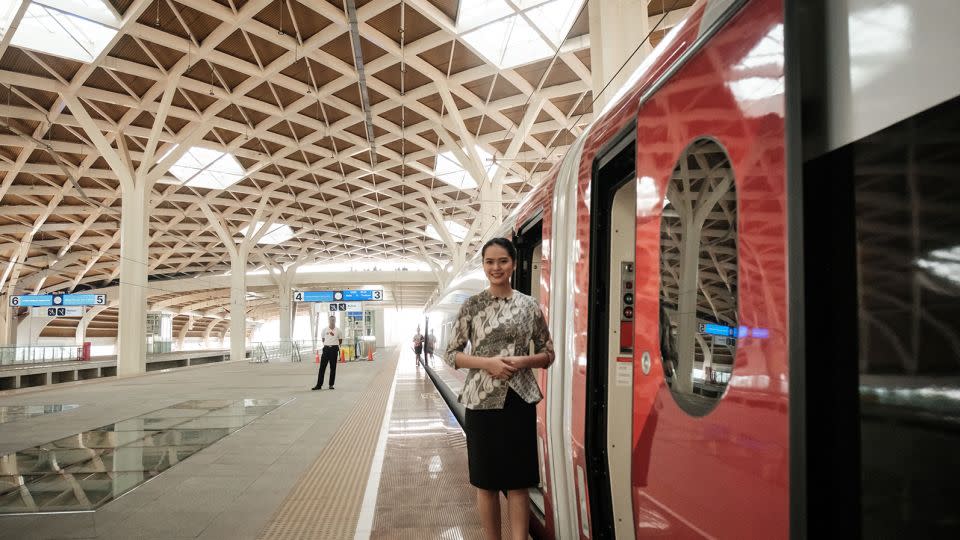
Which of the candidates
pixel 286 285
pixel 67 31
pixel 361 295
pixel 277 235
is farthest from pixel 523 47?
pixel 286 285

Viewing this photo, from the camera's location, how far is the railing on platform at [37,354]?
76.8 feet

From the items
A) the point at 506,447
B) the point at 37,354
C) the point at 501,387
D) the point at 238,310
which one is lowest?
the point at 37,354

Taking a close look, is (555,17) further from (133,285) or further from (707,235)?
(133,285)

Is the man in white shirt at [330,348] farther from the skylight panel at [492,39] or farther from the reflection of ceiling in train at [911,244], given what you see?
the reflection of ceiling in train at [911,244]

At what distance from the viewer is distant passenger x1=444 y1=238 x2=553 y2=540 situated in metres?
2.44

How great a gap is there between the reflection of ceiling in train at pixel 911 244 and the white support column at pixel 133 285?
20.1 m

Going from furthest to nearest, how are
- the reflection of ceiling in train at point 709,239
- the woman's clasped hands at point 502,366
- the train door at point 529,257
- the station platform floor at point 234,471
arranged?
the train door at point 529,257
the station platform floor at point 234,471
the woman's clasped hands at point 502,366
the reflection of ceiling in train at point 709,239

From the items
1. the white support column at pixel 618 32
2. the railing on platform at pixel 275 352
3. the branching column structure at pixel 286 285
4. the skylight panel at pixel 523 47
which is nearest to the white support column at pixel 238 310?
the railing on platform at pixel 275 352

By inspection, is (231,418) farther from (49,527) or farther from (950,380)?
(950,380)

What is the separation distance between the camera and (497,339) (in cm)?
254

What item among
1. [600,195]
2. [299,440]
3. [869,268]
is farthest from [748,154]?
[299,440]

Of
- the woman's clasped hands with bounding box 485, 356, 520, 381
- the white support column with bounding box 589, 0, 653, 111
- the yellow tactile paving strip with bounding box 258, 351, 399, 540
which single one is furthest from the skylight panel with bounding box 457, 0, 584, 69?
the woman's clasped hands with bounding box 485, 356, 520, 381

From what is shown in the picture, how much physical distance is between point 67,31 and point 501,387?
58.0ft

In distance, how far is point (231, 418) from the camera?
8164mm
